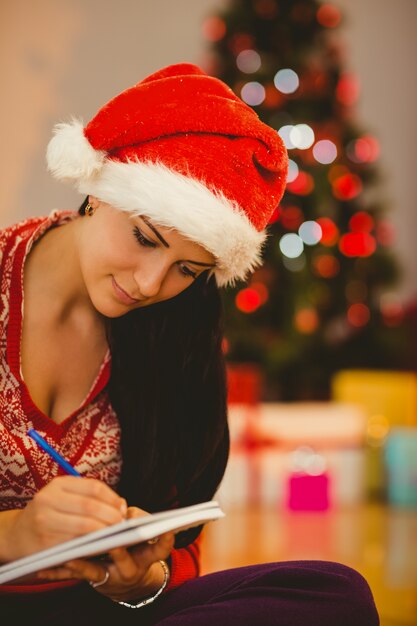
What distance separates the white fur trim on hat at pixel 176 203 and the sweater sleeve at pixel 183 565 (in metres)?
0.42

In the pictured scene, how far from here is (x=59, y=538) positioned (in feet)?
2.44

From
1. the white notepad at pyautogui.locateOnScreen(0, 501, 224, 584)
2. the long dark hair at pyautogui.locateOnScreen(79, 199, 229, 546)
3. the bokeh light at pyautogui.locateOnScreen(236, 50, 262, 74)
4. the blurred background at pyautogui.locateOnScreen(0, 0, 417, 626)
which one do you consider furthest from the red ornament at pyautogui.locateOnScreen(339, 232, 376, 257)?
the white notepad at pyautogui.locateOnScreen(0, 501, 224, 584)

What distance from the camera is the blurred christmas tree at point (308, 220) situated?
3201mm

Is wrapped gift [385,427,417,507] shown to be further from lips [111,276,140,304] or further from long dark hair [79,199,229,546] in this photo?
lips [111,276,140,304]

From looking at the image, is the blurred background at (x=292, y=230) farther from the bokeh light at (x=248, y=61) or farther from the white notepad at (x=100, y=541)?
the white notepad at (x=100, y=541)

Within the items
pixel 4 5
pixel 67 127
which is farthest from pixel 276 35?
pixel 67 127

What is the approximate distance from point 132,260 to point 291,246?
91.9 inches

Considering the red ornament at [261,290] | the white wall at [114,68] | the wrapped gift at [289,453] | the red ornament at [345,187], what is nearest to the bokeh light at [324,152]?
the red ornament at [345,187]

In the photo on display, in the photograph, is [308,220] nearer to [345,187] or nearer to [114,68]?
[345,187]

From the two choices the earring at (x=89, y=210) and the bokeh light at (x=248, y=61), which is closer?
the earring at (x=89, y=210)

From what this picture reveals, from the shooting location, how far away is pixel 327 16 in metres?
3.30

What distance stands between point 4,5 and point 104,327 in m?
2.70

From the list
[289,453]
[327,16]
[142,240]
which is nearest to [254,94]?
[327,16]

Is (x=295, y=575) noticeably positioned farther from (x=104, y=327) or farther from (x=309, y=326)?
(x=309, y=326)
